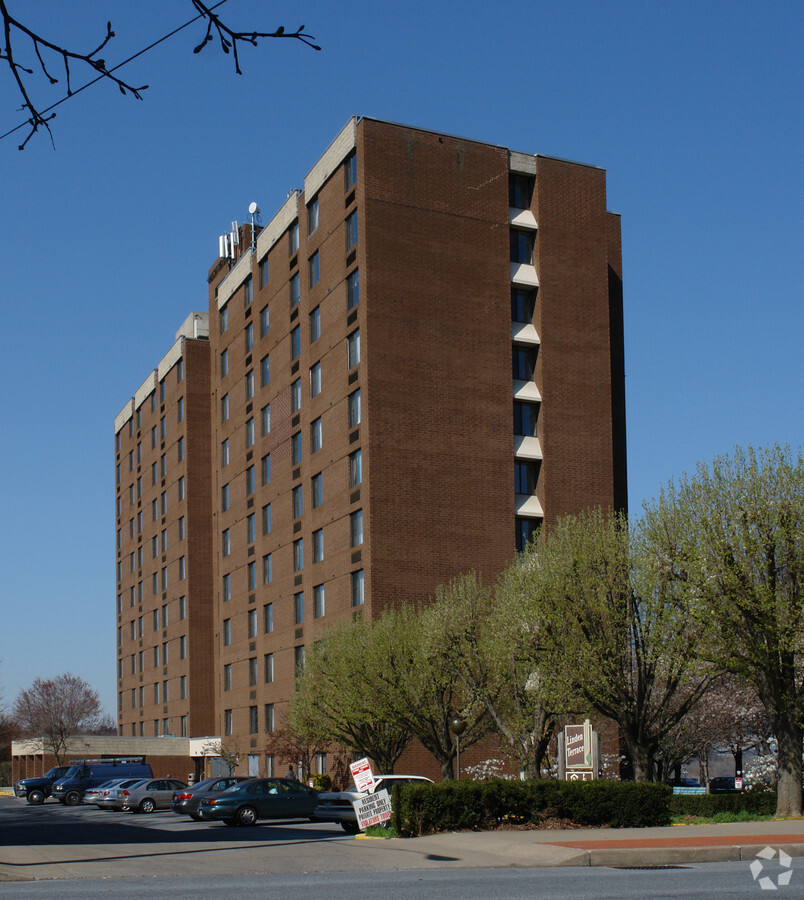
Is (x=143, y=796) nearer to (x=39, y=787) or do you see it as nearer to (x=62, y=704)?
(x=39, y=787)

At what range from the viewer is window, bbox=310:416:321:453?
174 ft


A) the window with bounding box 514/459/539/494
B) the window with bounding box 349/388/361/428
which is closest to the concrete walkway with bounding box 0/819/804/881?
the window with bounding box 349/388/361/428

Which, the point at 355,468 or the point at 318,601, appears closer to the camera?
the point at 355,468

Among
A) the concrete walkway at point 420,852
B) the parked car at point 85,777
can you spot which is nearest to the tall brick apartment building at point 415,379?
the parked car at point 85,777

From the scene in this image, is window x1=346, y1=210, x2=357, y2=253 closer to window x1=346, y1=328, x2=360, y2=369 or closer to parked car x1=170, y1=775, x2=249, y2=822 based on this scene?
window x1=346, y1=328, x2=360, y2=369

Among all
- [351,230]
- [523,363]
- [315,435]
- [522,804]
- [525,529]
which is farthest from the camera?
[315,435]

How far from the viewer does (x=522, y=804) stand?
2580cm

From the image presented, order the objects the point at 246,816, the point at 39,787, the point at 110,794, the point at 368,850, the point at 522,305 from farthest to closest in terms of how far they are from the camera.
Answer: the point at 39,787
the point at 522,305
the point at 110,794
the point at 246,816
the point at 368,850

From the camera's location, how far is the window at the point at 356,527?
47.7 m

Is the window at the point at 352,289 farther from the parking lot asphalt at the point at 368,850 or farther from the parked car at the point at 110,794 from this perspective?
the parking lot asphalt at the point at 368,850

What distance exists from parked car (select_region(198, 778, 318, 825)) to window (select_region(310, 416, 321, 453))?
20265 mm

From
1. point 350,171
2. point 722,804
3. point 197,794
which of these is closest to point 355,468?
point 350,171

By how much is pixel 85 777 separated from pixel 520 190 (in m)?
35.0

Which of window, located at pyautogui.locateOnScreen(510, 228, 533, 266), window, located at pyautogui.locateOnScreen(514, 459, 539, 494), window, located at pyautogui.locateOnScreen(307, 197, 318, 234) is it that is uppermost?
window, located at pyautogui.locateOnScreen(307, 197, 318, 234)
